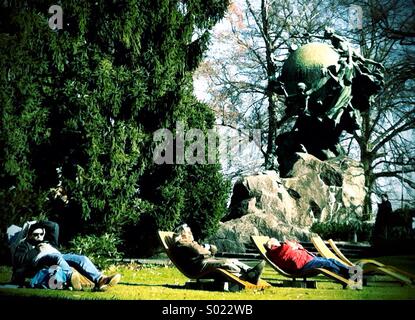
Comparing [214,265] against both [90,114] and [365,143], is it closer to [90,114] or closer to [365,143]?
[90,114]

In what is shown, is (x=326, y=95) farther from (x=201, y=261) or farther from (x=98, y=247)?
(x=201, y=261)

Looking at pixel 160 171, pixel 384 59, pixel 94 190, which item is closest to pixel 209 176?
pixel 160 171

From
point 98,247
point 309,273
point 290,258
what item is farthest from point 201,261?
point 98,247

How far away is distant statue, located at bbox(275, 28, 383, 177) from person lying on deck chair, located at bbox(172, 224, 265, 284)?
343 inches

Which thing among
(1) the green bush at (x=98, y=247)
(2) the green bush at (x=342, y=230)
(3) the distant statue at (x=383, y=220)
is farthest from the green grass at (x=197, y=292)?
(3) the distant statue at (x=383, y=220)

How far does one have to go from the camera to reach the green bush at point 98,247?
12.4 m

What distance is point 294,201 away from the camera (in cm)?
1630

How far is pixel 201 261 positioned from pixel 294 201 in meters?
7.25

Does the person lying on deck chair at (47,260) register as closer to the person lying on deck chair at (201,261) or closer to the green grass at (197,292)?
the green grass at (197,292)

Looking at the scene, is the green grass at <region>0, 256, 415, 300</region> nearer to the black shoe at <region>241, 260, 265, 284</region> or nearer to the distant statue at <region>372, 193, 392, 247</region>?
the black shoe at <region>241, 260, 265, 284</region>

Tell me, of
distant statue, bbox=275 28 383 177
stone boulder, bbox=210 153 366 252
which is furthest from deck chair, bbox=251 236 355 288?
distant statue, bbox=275 28 383 177

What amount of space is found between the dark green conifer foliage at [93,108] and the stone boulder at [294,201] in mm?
1769
